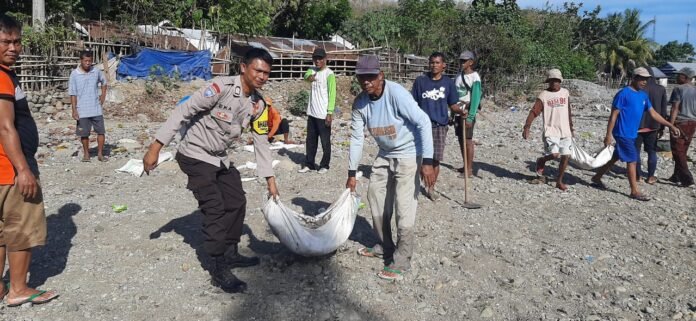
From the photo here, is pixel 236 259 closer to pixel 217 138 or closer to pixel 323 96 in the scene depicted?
pixel 217 138

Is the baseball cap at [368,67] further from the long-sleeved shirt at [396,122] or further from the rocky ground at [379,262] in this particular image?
the rocky ground at [379,262]

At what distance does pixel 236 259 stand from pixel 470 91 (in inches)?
151

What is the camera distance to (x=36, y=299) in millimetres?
3238

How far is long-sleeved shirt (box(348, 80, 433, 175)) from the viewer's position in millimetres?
3605

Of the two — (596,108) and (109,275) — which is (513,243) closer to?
(109,275)

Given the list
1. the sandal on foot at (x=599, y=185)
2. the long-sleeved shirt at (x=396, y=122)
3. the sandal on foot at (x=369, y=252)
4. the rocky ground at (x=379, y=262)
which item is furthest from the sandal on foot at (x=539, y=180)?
the long-sleeved shirt at (x=396, y=122)

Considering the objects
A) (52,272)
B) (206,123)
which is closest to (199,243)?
(52,272)

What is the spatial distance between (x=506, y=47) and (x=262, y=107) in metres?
21.9

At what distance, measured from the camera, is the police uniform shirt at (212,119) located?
3.31m

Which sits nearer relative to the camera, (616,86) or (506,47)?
(506,47)

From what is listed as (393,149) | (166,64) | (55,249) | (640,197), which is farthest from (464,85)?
(166,64)

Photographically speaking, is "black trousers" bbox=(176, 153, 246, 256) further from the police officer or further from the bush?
the bush

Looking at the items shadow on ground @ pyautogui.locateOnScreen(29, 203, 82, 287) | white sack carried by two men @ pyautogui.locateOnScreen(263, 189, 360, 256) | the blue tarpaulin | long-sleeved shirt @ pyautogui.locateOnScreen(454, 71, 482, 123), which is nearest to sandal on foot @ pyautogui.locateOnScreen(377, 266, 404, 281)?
white sack carried by two men @ pyautogui.locateOnScreen(263, 189, 360, 256)

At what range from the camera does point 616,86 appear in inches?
1427
